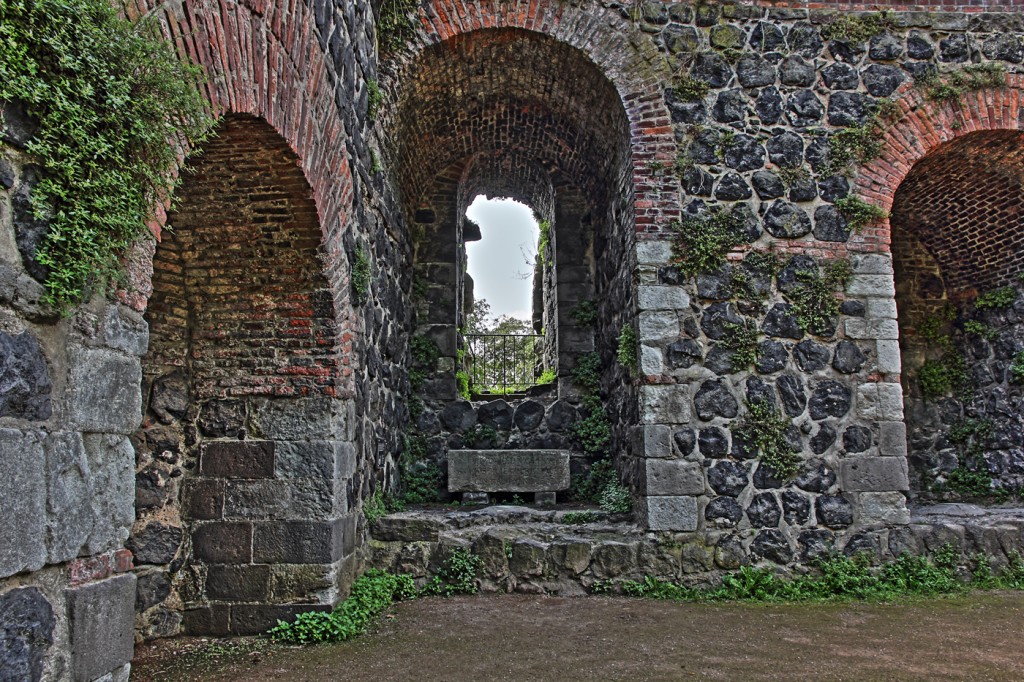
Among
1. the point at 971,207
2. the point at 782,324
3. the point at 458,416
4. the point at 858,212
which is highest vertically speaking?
the point at 971,207

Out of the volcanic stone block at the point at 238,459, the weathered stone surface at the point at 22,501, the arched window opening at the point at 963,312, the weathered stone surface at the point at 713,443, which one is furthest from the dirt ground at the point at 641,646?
the arched window opening at the point at 963,312

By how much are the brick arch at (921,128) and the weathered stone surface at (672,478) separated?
2874 mm

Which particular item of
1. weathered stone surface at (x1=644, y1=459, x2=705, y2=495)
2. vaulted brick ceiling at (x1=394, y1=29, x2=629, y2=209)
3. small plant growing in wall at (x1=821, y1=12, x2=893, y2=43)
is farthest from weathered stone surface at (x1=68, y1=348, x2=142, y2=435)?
small plant growing in wall at (x1=821, y1=12, x2=893, y2=43)

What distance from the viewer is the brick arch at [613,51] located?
6.56m

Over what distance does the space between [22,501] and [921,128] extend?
7.34 meters

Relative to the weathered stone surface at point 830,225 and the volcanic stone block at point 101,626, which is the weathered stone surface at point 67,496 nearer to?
the volcanic stone block at point 101,626

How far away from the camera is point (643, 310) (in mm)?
6359

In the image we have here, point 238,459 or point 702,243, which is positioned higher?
point 702,243

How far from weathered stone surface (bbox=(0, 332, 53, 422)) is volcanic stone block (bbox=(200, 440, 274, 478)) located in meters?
2.78

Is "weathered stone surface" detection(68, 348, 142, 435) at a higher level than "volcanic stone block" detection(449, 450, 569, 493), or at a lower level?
higher

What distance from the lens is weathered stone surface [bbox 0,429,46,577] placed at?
6.88 feet

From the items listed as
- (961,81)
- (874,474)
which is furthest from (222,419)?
(961,81)

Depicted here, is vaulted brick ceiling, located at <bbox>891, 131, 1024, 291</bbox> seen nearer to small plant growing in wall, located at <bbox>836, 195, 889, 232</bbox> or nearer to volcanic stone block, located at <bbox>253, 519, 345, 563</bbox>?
small plant growing in wall, located at <bbox>836, 195, 889, 232</bbox>

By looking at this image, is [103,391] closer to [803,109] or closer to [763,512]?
[763,512]
